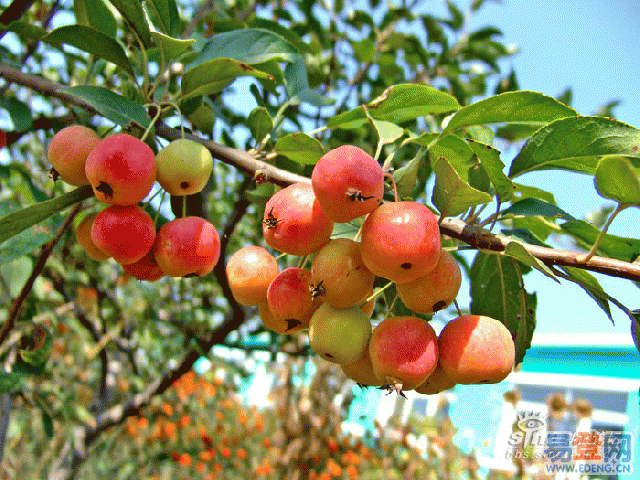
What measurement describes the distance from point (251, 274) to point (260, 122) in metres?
0.36

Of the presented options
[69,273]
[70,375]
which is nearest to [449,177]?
[69,273]

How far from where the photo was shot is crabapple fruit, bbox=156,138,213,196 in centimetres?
78

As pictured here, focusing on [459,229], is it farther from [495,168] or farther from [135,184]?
[135,184]

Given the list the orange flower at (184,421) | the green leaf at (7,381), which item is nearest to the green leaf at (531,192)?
the green leaf at (7,381)

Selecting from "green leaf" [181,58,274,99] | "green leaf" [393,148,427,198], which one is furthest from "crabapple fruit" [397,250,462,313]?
"green leaf" [181,58,274,99]

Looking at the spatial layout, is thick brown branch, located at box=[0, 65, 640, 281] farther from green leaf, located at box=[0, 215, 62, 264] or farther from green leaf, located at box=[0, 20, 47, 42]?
green leaf, located at box=[0, 215, 62, 264]

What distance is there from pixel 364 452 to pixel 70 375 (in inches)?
95.4

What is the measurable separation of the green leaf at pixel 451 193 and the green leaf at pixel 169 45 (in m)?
0.51

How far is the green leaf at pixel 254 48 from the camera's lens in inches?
38.7

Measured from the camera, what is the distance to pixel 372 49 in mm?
1985

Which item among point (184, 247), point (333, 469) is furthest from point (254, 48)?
point (333, 469)

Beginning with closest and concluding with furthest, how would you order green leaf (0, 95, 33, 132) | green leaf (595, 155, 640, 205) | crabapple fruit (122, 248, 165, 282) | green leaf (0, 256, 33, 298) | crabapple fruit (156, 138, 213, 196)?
1. green leaf (595, 155, 640, 205)
2. crabapple fruit (156, 138, 213, 196)
3. crabapple fruit (122, 248, 165, 282)
4. green leaf (0, 95, 33, 132)
5. green leaf (0, 256, 33, 298)

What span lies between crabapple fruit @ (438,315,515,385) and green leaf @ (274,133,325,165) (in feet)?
1.34

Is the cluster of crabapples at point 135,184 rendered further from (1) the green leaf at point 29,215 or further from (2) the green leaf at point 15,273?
(2) the green leaf at point 15,273
